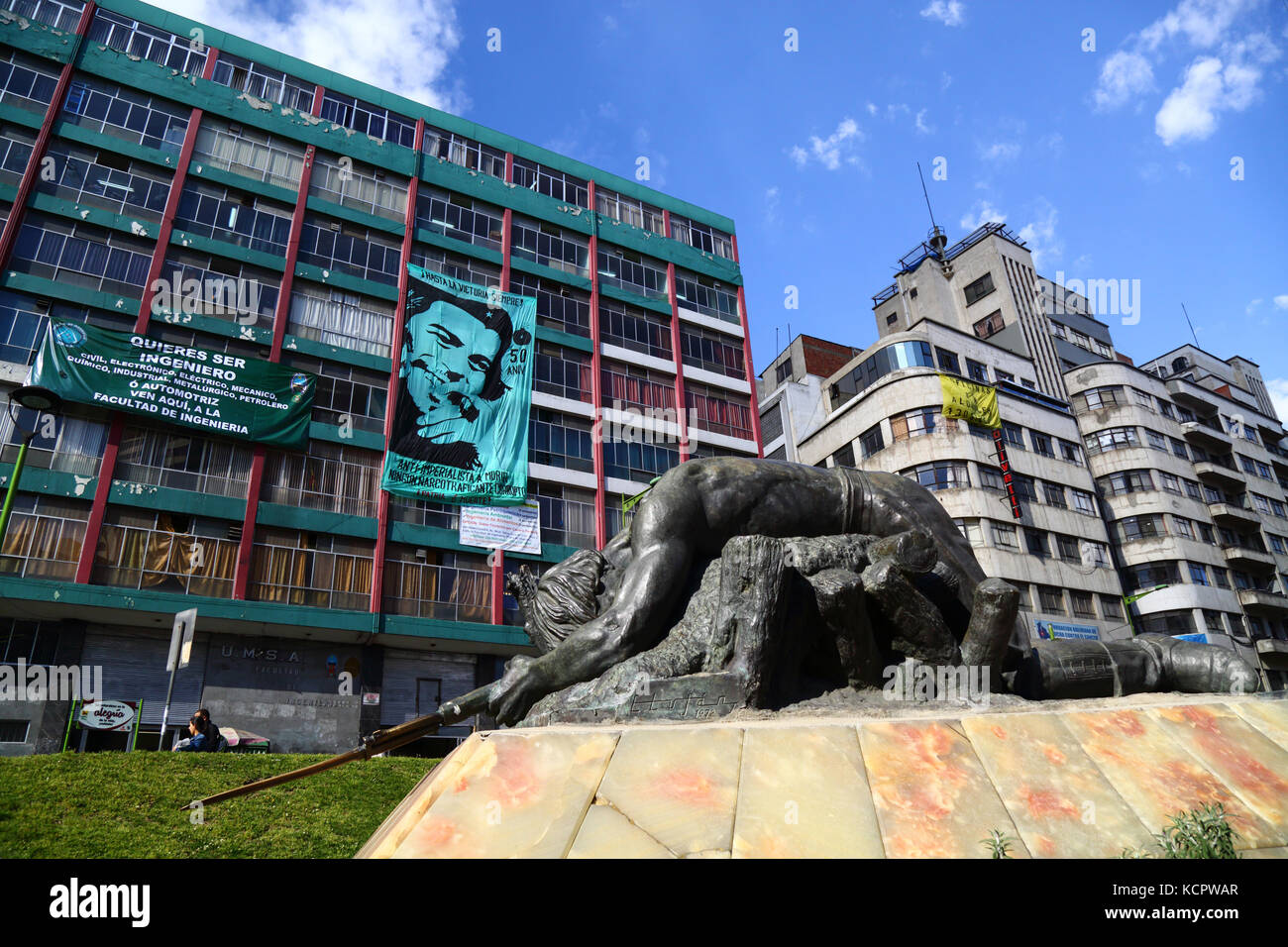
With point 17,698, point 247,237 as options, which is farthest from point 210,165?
point 17,698

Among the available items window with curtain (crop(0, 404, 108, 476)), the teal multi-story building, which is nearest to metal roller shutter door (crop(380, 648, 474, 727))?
the teal multi-story building

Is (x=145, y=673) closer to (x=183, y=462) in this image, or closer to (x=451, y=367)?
(x=183, y=462)

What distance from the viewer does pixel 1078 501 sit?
45062 mm

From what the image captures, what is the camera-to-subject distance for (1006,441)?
4344cm

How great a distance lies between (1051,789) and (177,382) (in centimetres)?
2950

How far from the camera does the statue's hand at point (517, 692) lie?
5328 millimetres

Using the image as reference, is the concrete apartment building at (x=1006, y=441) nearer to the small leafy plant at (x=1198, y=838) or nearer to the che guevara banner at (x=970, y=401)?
the che guevara banner at (x=970, y=401)

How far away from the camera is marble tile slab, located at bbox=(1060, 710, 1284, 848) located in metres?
3.57

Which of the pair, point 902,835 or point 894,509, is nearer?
point 902,835

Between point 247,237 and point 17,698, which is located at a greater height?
point 247,237
